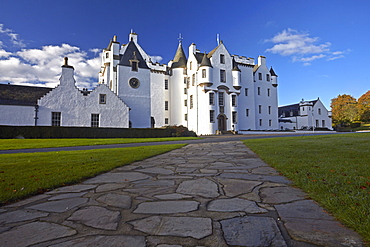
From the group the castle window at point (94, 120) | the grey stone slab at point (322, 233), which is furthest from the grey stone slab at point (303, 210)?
the castle window at point (94, 120)

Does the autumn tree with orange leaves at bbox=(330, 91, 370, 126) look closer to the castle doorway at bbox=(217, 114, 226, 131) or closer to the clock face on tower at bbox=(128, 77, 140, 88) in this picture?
the castle doorway at bbox=(217, 114, 226, 131)

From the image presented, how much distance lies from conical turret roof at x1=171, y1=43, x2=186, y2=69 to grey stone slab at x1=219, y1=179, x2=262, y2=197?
40229 mm

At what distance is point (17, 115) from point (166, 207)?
29414mm

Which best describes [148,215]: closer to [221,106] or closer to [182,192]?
[182,192]

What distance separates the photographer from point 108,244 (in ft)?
6.23

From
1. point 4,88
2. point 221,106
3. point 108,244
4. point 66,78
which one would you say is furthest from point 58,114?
point 108,244

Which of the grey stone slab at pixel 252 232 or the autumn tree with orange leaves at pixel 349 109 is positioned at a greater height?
the autumn tree with orange leaves at pixel 349 109

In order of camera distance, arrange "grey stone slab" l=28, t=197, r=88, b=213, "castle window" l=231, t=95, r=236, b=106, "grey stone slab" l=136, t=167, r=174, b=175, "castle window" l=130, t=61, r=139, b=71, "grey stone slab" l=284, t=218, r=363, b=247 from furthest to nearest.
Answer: "castle window" l=231, t=95, r=236, b=106 < "castle window" l=130, t=61, r=139, b=71 < "grey stone slab" l=136, t=167, r=174, b=175 < "grey stone slab" l=28, t=197, r=88, b=213 < "grey stone slab" l=284, t=218, r=363, b=247

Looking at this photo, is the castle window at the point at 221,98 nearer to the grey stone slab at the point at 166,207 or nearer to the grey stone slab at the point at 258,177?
the grey stone slab at the point at 258,177

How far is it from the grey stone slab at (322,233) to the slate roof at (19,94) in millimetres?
30658

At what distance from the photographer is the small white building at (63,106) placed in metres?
25.3

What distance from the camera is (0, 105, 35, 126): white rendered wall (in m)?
24.8

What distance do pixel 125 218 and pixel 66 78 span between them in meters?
29.9

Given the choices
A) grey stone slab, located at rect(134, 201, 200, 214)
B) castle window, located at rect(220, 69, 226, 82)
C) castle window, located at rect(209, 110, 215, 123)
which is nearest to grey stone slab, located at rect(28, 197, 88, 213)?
grey stone slab, located at rect(134, 201, 200, 214)
